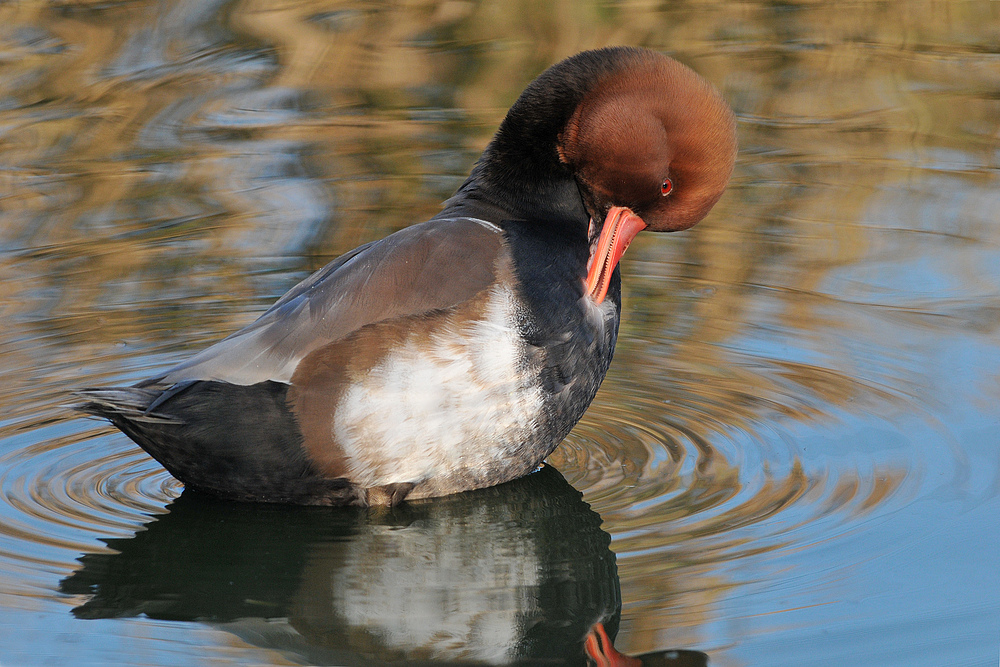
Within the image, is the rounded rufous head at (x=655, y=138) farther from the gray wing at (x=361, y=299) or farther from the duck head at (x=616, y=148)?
the gray wing at (x=361, y=299)

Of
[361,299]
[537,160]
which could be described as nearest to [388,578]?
Result: [361,299]

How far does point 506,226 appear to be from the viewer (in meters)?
3.76

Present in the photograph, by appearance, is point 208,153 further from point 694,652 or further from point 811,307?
point 694,652

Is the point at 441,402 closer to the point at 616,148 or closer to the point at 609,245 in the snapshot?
the point at 609,245

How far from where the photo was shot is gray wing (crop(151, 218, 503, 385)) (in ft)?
11.4

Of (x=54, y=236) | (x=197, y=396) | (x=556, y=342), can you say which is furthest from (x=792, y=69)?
(x=197, y=396)

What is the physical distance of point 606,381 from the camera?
4.43 metres

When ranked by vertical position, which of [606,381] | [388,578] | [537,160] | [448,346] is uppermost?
[537,160]

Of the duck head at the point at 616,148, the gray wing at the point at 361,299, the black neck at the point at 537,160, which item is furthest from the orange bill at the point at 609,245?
the gray wing at the point at 361,299

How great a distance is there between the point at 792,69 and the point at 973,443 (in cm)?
515

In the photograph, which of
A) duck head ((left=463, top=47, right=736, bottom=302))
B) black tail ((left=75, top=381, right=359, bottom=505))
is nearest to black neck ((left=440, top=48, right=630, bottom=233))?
duck head ((left=463, top=47, right=736, bottom=302))

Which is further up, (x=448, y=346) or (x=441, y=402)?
(x=448, y=346)

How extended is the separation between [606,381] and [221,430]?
1.50 metres

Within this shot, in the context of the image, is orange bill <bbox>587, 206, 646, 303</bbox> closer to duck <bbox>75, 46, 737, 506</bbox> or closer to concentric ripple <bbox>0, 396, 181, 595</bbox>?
duck <bbox>75, 46, 737, 506</bbox>
